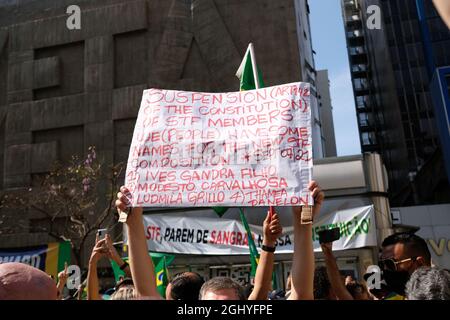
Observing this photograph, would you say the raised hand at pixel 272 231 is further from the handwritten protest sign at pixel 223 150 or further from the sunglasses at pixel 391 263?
the sunglasses at pixel 391 263

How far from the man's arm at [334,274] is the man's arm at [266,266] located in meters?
0.78

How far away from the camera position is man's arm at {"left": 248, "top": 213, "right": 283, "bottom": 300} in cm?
267

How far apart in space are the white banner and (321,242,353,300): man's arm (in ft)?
22.9

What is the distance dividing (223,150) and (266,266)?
113 centimetres

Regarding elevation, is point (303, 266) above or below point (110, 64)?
below

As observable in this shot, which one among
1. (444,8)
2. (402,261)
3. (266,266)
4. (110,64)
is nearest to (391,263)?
(402,261)

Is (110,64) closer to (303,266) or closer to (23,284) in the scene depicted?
(303,266)

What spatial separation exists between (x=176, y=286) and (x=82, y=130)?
22.2 meters

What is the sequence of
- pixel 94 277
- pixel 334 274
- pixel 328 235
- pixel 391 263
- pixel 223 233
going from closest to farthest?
pixel 391 263
pixel 328 235
pixel 334 274
pixel 94 277
pixel 223 233

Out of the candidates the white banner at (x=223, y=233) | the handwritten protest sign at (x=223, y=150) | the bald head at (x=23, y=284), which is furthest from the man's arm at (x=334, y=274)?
the white banner at (x=223, y=233)

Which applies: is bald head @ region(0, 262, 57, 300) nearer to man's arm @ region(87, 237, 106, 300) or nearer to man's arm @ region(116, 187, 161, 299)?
man's arm @ region(116, 187, 161, 299)

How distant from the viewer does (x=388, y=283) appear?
9.82ft

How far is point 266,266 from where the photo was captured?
8.99 ft
